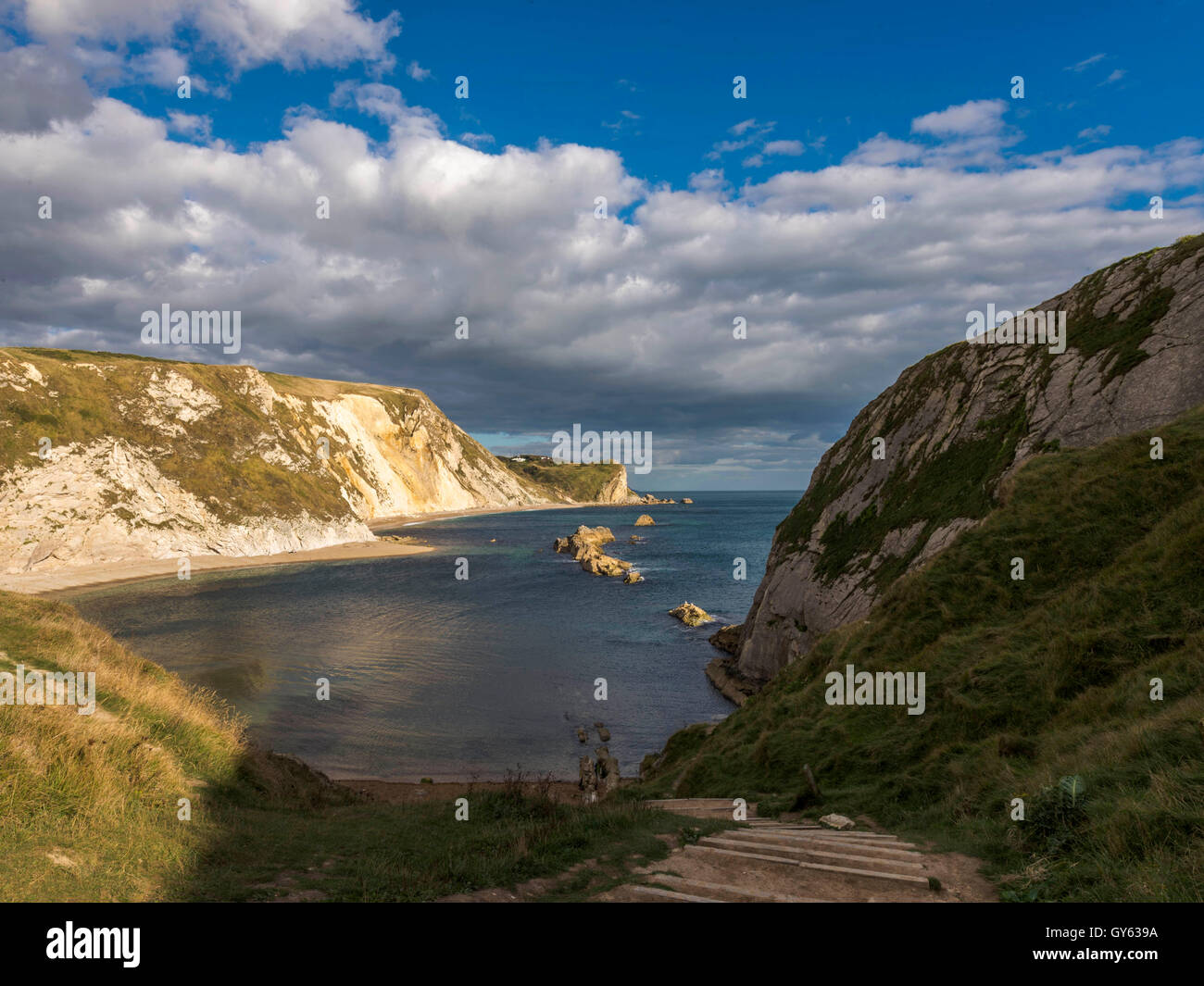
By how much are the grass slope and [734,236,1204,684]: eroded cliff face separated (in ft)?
44.9

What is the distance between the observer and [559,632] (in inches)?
1957

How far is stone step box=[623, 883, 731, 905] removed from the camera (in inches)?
207

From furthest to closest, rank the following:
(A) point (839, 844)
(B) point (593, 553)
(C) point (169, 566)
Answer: (B) point (593, 553)
(C) point (169, 566)
(A) point (839, 844)

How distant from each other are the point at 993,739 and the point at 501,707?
26754 mm

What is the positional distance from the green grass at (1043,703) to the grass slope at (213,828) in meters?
4.49

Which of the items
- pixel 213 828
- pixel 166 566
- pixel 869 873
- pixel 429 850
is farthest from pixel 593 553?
pixel 869 873

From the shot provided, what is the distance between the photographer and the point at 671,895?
5.71 m

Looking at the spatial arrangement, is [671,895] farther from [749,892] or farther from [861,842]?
[861,842]

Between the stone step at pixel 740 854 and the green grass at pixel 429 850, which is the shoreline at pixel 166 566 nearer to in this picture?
the green grass at pixel 429 850

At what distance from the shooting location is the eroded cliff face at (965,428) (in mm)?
21297

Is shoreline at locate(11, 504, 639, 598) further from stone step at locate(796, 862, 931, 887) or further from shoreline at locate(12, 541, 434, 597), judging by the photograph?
stone step at locate(796, 862, 931, 887)

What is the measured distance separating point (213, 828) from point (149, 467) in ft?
312

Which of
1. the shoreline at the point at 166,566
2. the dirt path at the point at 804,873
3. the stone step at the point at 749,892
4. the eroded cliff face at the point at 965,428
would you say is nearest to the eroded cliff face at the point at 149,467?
the shoreline at the point at 166,566

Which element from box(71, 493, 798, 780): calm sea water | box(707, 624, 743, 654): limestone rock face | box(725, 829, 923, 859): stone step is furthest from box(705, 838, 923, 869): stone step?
box(707, 624, 743, 654): limestone rock face
